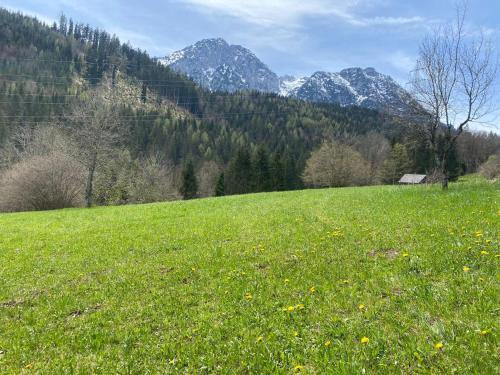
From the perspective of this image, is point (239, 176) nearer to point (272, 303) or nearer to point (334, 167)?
point (334, 167)

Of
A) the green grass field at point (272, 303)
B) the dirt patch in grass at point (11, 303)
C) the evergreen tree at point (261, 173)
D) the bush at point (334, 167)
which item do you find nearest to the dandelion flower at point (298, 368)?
the green grass field at point (272, 303)

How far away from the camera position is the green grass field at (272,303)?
5.02m

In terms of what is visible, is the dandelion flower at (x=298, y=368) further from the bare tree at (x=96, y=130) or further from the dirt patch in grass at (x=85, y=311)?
the bare tree at (x=96, y=130)

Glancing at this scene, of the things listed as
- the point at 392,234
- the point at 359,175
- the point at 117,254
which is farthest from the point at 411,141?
the point at 359,175

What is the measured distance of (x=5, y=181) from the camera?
4634 centimetres

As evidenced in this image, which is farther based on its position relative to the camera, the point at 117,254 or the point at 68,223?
the point at 68,223

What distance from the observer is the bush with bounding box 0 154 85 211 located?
43750mm

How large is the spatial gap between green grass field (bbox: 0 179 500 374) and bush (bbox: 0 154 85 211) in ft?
Answer: 115

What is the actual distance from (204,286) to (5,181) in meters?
50.0

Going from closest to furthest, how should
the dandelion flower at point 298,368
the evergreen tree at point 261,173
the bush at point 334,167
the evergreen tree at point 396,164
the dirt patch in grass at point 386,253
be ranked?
the dandelion flower at point 298,368 < the dirt patch in grass at point 386,253 < the bush at point 334,167 < the evergreen tree at point 261,173 < the evergreen tree at point 396,164

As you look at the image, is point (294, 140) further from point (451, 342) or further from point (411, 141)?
point (451, 342)

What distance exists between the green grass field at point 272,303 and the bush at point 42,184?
35066mm

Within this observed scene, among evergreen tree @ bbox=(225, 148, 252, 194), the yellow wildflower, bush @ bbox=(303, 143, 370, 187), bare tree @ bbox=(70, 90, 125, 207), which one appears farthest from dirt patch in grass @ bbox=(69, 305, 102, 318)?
evergreen tree @ bbox=(225, 148, 252, 194)

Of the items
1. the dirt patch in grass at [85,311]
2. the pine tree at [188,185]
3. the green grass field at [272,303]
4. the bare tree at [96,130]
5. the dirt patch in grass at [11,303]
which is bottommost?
the pine tree at [188,185]
